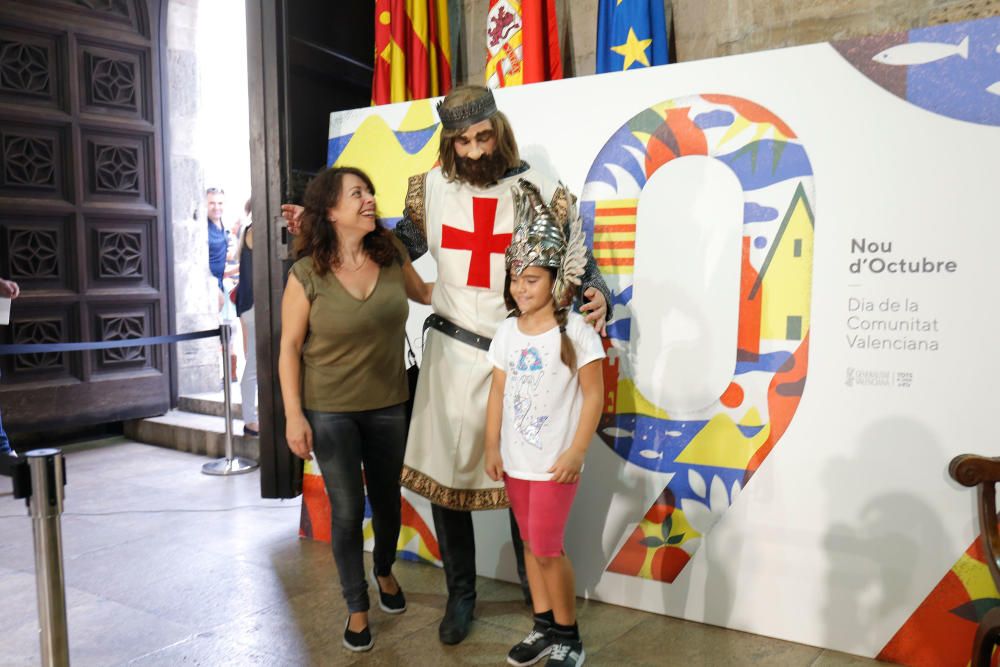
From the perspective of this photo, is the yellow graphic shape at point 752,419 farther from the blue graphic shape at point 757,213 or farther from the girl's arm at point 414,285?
the girl's arm at point 414,285

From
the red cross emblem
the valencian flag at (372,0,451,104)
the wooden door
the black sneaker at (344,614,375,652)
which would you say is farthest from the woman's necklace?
the wooden door

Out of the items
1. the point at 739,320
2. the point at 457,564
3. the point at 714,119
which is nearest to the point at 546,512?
the point at 457,564

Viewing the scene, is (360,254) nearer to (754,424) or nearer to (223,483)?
(754,424)

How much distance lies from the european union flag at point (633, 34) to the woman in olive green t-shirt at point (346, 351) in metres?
1.37

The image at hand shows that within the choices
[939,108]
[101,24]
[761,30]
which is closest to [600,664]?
[939,108]

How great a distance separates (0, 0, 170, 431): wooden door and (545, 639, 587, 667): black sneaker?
163 inches

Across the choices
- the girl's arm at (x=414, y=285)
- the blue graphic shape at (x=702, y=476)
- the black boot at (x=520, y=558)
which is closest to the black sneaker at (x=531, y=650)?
the black boot at (x=520, y=558)

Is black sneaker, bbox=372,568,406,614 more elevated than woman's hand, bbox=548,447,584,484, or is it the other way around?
woman's hand, bbox=548,447,584,484

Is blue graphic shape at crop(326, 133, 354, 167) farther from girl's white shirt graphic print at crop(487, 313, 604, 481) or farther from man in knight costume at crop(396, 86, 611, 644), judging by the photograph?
girl's white shirt graphic print at crop(487, 313, 604, 481)

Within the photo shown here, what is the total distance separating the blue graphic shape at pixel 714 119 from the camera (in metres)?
2.66

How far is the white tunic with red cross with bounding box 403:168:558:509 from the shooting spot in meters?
2.58

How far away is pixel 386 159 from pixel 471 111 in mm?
1032

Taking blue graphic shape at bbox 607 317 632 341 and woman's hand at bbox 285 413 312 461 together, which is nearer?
woman's hand at bbox 285 413 312 461

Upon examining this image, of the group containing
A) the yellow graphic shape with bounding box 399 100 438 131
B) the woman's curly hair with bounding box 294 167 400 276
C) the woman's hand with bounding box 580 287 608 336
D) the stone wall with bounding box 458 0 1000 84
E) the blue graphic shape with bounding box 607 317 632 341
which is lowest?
the blue graphic shape with bounding box 607 317 632 341
